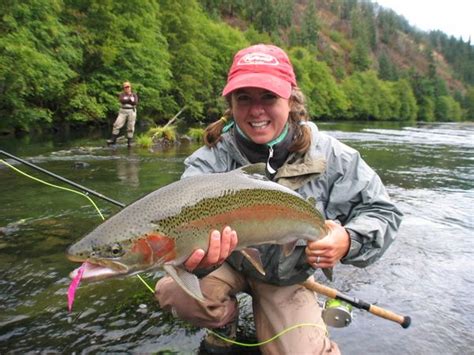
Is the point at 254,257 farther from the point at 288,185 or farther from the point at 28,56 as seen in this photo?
the point at 28,56

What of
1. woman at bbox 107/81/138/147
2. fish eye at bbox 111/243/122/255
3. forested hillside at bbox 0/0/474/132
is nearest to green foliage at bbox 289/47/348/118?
forested hillside at bbox 0/0/474/132

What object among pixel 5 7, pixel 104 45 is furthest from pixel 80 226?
pixel 104 45

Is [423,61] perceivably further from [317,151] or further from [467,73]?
[317,151]

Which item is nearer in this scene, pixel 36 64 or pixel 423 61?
pixel 36 64

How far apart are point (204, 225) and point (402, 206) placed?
6.27m

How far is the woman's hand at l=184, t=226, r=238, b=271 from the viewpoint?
2152mm

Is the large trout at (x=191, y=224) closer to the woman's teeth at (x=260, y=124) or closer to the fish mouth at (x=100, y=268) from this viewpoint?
the fish mouth at (x=100, y=268)

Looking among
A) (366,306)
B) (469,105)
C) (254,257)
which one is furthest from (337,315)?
(469,105)

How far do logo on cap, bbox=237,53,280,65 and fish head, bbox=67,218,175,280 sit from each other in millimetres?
1286

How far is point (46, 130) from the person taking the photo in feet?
68.2

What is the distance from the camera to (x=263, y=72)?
108 inches

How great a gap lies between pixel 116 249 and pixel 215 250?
486mm

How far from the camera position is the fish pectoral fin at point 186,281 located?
2.03 m

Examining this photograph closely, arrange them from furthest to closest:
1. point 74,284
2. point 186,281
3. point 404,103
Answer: point 404,103
point 186,281
point 74,284
